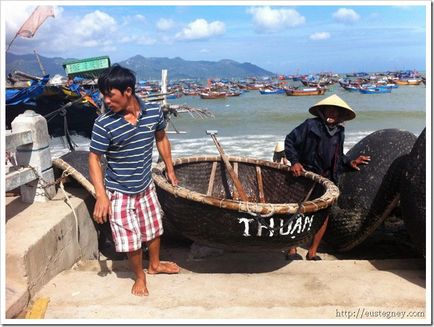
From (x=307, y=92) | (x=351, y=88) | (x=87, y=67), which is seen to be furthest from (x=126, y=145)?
(x=351, y=88)

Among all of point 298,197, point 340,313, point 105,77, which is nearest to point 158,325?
point 340,313

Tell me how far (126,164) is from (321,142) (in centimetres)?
194

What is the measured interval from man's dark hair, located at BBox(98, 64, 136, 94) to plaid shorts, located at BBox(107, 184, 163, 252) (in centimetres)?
74

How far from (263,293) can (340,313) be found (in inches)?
21.1

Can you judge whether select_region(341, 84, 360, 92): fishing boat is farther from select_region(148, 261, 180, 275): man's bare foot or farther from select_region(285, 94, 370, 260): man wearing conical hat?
select_region(148, 261, 180, 275): man's bare foot

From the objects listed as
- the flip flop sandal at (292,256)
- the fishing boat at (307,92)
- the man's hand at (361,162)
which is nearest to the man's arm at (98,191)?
the flip flop sandal at (292,256)

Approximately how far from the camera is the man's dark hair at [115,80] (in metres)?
2.61

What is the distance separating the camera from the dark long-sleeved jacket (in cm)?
383

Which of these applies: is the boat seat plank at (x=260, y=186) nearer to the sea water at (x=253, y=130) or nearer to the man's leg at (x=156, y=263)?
the man's leg at (x=156, y=263)

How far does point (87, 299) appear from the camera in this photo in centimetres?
273

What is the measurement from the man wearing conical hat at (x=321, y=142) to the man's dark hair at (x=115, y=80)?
1853 millimetres

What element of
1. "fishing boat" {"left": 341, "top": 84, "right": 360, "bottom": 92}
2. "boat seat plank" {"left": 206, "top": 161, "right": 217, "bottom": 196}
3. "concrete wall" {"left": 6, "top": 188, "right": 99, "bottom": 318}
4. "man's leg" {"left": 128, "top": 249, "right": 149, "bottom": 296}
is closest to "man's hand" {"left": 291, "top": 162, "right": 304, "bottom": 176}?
"boat seat plank" {"left": 206, "top": 161, "right": 217, "bottom": 196}

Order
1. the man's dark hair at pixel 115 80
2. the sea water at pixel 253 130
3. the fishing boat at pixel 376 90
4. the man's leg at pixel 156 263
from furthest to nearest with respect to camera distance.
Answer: the fishing boat at pixel 376 90, the sea water at pixel 253 130, the man's leg at pixel 156 263, the man's dark hair at pixel 115 80

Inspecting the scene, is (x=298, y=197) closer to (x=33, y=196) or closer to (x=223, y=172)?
(x=223, y=172)
